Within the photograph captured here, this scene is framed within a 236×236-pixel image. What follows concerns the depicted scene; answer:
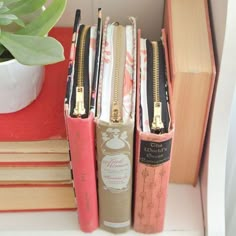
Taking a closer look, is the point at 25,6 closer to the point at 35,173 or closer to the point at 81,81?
the point at 81,81

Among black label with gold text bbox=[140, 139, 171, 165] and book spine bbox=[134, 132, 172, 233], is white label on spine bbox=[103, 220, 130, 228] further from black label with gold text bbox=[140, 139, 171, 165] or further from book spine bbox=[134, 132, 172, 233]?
black label with gold text bbox=[140, 139, 171, 165]

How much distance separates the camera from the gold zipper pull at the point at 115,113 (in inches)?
21.5

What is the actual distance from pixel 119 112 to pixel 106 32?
0.14m

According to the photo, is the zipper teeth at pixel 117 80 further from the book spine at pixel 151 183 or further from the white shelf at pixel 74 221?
the white shelf at pixel 74 221

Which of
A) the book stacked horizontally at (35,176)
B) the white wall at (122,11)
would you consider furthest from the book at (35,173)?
the white wall at (122,11)

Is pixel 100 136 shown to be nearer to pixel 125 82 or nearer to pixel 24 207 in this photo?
pixel 125 82

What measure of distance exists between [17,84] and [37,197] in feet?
0.57

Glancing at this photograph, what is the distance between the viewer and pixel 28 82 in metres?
0.61

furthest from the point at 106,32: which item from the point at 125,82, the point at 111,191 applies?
the point at 111,191

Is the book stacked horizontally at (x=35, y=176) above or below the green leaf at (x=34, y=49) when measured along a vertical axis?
below

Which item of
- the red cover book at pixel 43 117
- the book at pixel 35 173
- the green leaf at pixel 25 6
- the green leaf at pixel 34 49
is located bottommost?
the book at pixel 35 173

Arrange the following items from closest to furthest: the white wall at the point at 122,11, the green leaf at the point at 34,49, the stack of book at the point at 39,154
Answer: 1. the green leaf at the point at 34,49
2. the stack of book at the point at 39,154
3. the white wall at the point at 122,11

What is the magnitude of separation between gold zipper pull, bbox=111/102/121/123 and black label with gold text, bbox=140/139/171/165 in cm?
4

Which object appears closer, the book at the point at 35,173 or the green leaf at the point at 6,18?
the green leaf at the point at 6,18
